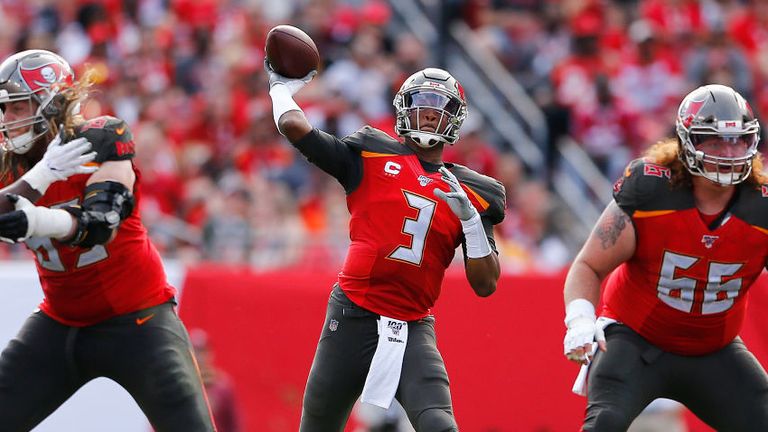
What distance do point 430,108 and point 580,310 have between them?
3.33 feet

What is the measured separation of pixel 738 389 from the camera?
5.07 metres

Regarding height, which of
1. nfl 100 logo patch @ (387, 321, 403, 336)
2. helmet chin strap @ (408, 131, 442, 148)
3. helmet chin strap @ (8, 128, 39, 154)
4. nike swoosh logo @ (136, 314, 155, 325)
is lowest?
nike swoosh logo @ (136, 314, 155, 325)

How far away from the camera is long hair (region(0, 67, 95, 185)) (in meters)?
5.04

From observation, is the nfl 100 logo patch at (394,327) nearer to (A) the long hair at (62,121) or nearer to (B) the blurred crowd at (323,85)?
(A) the long hair at (62,121)

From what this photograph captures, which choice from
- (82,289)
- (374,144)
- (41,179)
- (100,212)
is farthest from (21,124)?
(374,144)

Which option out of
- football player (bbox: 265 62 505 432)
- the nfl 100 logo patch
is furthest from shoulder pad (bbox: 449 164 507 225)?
the nfl 100 logo patch

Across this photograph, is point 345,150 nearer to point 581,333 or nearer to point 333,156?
point 333,156

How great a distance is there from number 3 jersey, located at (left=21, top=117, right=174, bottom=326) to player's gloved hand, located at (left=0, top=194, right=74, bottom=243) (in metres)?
0.31

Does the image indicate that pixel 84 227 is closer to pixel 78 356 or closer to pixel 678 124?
pixel 78 356

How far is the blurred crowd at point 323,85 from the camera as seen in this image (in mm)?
9266

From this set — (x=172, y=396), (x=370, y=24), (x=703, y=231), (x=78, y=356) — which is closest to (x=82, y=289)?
(x=78, y=356)

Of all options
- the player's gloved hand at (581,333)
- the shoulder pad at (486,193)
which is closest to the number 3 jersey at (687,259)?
the player's gloved hand at (581,333)

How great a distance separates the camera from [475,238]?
4898 mm

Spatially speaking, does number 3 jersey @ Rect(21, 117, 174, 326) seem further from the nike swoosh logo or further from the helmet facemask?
the helmet facemask
